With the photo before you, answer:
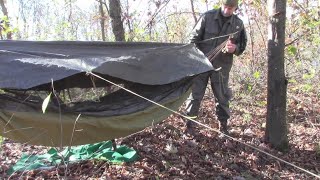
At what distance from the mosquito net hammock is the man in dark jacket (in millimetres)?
811

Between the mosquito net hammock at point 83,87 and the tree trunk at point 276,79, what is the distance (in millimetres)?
1095

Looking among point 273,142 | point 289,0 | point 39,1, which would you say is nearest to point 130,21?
point 289,0

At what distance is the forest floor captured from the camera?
143 inches

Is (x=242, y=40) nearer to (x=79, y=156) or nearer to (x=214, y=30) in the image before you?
(x=214, y=30)

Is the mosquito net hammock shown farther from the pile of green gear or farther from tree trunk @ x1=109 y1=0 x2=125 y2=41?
tree trunk @ x1=109 y1=0 x2=125 y2=41

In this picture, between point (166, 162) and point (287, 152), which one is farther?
point (287, 152)

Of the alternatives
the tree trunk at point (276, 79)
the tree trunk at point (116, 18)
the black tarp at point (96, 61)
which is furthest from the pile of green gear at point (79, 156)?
the tree trunk at point (116, 18)

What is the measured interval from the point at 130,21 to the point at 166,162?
12.0ft

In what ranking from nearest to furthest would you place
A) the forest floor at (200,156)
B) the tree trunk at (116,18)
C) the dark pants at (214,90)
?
the forest floor at (200,156) < the dark pants at (214,90) < the tree trunk at (116,18)

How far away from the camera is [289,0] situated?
6.79m

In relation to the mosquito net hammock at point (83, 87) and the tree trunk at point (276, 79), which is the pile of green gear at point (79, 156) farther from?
the tree trunk at point (276, 79)

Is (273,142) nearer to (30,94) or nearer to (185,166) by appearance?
(185,166)

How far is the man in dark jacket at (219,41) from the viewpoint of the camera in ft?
13.9

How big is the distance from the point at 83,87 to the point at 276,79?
2172 millimetres
